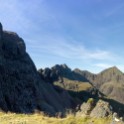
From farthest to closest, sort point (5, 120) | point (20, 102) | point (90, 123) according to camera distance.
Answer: point (20, 102)
point (5, 120)
point (90, 123)

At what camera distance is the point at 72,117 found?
1104 inches

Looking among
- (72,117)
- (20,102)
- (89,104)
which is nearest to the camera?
(72,117)

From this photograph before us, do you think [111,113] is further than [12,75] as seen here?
No

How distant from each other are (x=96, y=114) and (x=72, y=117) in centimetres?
214

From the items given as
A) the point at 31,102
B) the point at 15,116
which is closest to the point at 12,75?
the point at 31,102

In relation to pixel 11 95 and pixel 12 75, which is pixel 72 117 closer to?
pixel 11 95

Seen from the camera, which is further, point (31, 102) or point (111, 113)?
point (31, 102)

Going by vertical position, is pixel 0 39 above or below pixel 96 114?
above

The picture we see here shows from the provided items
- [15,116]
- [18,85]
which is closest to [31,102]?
[18,85]

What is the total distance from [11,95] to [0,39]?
46.7 m

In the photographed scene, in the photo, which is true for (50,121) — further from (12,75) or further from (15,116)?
(12,75)

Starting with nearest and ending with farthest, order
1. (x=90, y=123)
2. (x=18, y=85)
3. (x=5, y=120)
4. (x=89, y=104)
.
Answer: (x=90, y=123), (x=89, y=104), (x=5, y=120), (x=18, y=85)

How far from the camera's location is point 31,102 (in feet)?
621

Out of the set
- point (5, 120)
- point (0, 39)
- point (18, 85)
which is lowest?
point (5, 120)
